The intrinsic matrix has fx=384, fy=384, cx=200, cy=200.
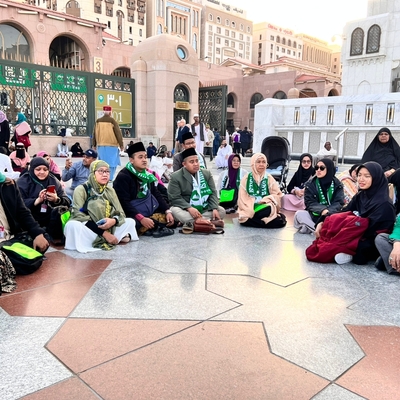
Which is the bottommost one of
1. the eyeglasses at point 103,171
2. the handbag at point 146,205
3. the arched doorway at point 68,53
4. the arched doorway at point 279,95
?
the handbag at point 146,205

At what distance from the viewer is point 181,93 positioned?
16344mm

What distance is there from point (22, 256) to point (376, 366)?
8.73 ft

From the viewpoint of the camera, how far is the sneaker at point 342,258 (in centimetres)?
362

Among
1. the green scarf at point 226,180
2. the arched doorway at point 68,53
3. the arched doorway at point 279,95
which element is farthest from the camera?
the arched doorway at point 279,95

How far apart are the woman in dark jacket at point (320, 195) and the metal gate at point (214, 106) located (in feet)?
39.8

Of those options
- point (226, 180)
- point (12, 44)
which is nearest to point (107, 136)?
point (226, 180)

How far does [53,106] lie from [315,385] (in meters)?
14.3

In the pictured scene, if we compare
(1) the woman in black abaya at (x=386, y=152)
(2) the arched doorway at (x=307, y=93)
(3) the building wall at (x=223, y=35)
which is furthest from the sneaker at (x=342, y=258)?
(3) the building wall at (x=223, y=35)

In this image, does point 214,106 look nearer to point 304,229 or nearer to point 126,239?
point 304,229

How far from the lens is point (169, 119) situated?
1584 cm

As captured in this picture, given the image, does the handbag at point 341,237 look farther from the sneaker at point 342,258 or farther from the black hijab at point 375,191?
the black hijab at point 375,191

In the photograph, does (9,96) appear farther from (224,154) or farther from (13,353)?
(13,353)

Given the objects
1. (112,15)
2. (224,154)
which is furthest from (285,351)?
(112,15)

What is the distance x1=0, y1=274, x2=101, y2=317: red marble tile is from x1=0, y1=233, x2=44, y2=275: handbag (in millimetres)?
332
